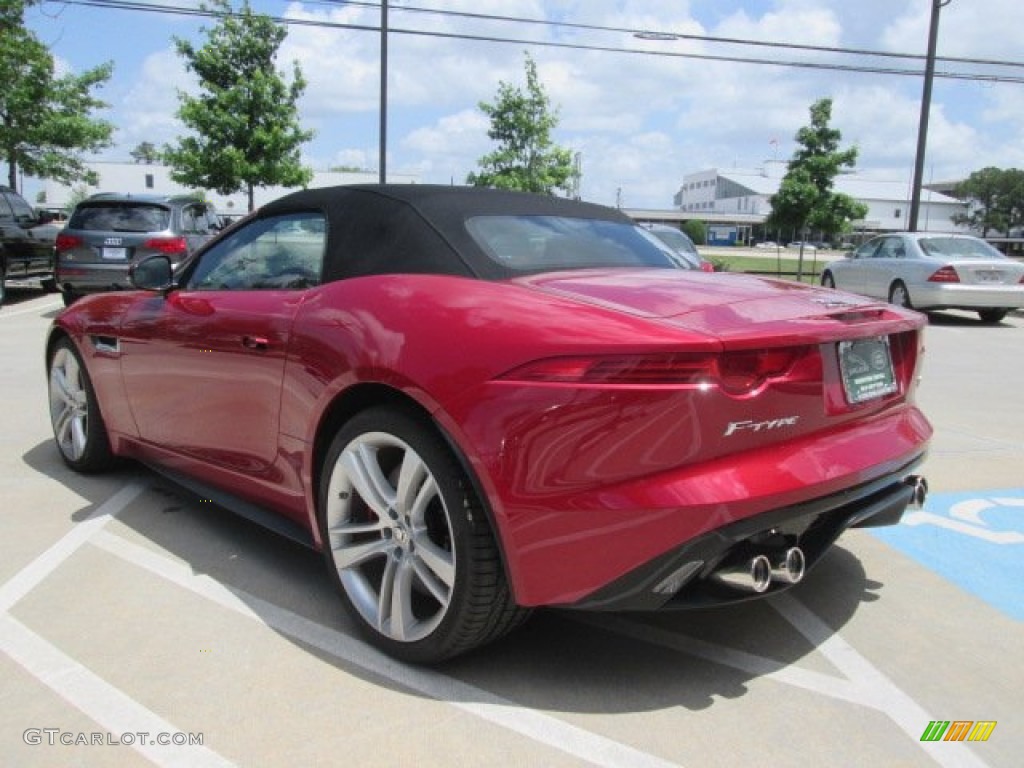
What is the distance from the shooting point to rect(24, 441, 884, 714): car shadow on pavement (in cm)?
268

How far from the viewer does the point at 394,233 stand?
3107 millimetres

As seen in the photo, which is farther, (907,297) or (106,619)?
(907,297)

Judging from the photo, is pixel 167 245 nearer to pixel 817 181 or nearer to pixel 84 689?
pixel 84 689

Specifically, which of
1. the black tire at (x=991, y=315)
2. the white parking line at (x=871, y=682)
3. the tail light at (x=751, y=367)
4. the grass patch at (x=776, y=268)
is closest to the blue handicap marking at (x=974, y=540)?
the white parking line at (x=871, y=682)

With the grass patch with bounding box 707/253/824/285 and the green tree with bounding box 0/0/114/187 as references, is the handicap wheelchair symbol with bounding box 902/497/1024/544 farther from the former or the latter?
the green tree with bounding box 0/0/114/187

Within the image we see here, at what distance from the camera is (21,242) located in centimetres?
1425

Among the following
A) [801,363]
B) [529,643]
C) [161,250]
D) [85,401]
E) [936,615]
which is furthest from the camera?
[161,250]

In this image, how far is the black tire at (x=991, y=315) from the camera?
14.9 m

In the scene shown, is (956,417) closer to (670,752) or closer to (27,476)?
(670,752)

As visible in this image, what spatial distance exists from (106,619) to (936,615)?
9.74 feet

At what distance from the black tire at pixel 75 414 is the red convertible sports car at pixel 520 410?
1135mm

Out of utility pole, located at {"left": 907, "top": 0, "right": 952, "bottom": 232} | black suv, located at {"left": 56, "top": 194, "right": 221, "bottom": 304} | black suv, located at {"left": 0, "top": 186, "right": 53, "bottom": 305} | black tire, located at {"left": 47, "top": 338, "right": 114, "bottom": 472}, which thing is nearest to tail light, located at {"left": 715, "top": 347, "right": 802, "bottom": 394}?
black tire, located at {"left": 47, "top": 338, "right": 114, "bottom": 472}

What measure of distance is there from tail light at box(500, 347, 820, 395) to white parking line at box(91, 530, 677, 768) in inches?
38.2

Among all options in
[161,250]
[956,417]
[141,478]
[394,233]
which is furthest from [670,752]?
[161,250]
